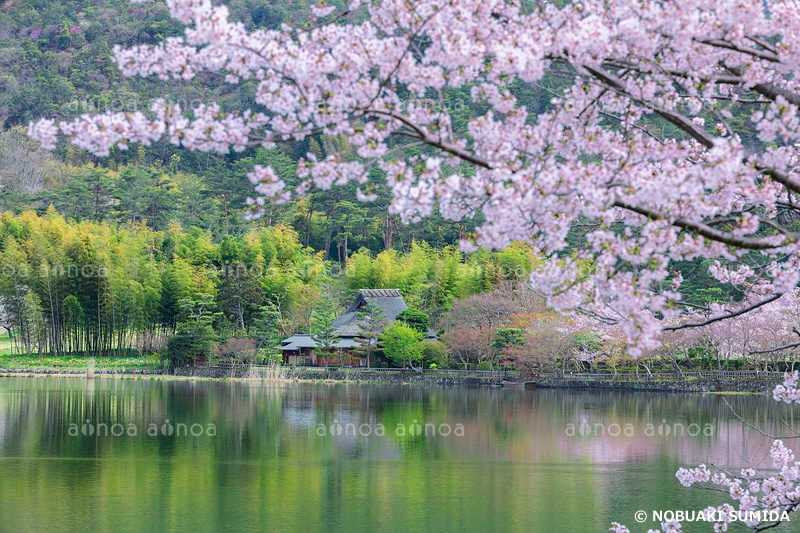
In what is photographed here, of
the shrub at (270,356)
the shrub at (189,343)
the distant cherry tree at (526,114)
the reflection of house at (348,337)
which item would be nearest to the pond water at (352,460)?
the distant cherry tree at (526,114)

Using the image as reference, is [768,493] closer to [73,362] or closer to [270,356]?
[270,356]

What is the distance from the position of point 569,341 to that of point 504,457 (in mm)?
15697

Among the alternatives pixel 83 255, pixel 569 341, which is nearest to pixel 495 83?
pixel 569 341

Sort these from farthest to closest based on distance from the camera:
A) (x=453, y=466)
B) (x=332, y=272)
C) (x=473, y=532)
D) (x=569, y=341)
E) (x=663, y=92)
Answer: (x=332, y=272) < (x=569, y=341) < (x=453, y=466) < (x=473, y=532) < (x=663, y=92)

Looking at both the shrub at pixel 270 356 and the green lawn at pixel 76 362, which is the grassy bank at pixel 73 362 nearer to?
the green lawn at pixel 76 362

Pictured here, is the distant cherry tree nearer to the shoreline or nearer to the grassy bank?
the shoreline

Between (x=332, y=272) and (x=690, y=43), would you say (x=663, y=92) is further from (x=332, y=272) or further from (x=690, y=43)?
(x=332, y=272)

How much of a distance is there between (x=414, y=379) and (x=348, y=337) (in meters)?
4.40

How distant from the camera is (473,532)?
1102 cm

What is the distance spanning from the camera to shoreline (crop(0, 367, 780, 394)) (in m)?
30.2

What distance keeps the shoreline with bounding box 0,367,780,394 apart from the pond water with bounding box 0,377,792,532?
3345 mm

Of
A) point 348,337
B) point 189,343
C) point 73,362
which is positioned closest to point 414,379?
point 348,337

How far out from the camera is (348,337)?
1491 inches

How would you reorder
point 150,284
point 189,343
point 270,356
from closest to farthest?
point 270,356
point 189,343
point 150,284
